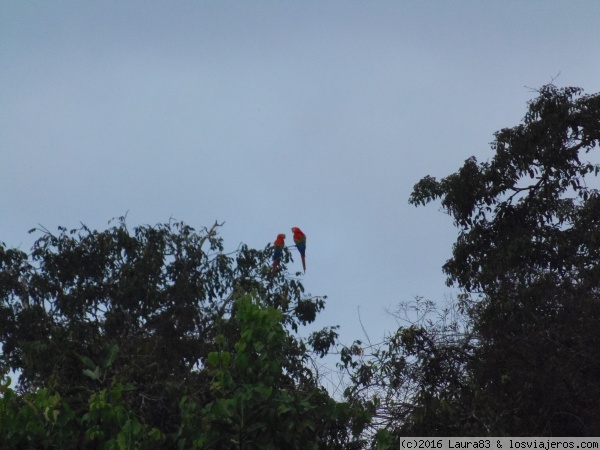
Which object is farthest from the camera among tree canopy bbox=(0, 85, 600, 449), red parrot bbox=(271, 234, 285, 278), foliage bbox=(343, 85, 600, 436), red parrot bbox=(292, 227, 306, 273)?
red parrot bbox=(292, 227, 306, 273)

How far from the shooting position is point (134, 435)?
16.0 ft

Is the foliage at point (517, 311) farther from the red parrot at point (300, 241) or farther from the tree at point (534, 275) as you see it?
the red parrot at point (300, 241)

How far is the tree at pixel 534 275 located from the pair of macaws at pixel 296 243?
10.1ft

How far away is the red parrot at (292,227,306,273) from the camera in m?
16.4

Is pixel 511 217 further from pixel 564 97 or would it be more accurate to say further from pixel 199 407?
pixel 199 407

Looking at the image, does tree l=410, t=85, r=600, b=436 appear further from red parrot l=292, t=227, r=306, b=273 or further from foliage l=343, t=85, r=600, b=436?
red parrot l=292, t=227, r=306, b=273

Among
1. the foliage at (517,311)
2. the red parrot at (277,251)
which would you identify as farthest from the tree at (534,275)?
the red parrot at (277,251)

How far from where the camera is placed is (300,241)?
16.8 metres

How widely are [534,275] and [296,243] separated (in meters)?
6.23

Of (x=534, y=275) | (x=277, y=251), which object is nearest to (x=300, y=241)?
(x=277, y=251)

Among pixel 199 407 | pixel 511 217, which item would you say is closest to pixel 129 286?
Answer: pixel 511 217

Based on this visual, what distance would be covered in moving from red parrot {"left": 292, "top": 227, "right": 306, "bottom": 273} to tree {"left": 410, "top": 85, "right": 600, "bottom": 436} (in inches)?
155

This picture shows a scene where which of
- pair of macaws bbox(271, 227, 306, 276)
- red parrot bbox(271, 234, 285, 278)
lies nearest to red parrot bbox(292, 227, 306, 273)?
pair of macaws bbox(271, 227, 306, 276)

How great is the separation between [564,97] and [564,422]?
5.15m
